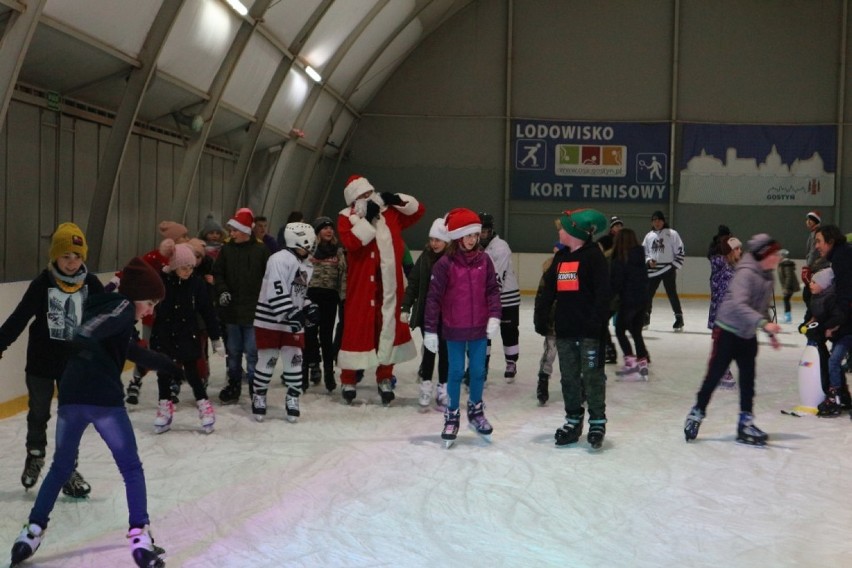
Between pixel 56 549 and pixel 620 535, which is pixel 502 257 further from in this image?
pixel 56 549

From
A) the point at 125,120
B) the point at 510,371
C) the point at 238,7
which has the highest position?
the point at 238,7

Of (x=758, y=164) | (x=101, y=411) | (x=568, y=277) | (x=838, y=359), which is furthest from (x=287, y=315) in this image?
(x=758, y=164)

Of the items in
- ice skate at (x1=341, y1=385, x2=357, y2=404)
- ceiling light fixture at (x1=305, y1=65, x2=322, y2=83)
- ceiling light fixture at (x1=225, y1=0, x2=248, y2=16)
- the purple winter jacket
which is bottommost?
ice skate at (x1=341, y1=385, x2=357, y2=404)

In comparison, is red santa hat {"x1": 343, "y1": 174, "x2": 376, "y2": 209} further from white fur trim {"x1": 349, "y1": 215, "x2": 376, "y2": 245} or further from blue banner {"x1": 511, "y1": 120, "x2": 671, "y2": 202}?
blue banner {"x1": 511, "y1": 120, "x2": 671, "y2": 202}

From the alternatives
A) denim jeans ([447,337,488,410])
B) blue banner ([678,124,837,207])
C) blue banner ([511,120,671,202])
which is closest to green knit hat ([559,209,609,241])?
denim jeans ([447,337,488,410])

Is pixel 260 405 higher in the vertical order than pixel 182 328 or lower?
lower

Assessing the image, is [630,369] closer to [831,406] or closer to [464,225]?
[831,406]

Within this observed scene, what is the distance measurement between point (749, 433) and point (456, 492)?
7.01 feet

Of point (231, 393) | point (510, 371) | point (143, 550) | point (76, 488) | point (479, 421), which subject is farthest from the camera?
point (510, 371)

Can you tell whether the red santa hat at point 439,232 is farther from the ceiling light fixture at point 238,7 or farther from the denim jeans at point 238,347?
the ceiling light fixture at point 238,7

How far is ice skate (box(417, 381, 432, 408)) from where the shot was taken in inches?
270

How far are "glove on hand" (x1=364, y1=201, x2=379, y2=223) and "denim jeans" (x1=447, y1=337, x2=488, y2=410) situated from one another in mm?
1489

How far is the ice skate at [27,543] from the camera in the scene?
11.6 feet

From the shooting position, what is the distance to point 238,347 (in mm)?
7121
